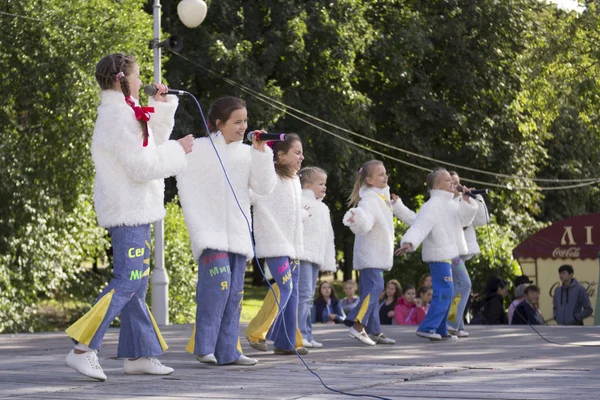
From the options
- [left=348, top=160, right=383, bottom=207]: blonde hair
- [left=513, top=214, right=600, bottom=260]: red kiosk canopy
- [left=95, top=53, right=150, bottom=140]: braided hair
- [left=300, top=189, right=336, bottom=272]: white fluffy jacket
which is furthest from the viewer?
[left=513, top=214, right=600, bottom=260]: red kiosk canopy

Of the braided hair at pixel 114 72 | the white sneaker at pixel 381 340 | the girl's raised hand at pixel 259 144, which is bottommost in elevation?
the white sneaker at pixel 381 340

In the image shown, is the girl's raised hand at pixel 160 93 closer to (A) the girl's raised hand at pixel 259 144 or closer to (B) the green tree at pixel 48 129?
(A) the girl's raised hand at pixel 259 144

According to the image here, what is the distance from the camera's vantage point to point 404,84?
1339 inches

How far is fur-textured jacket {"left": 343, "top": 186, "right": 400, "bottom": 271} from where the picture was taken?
11.7m

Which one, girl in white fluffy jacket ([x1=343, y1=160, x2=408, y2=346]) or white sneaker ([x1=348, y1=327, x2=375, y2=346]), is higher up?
girl in white fluffy jacket ([x1=343, y1=160, x2=408, y2=346])

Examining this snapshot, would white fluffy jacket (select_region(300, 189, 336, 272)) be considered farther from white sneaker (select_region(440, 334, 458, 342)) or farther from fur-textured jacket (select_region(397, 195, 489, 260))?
white sneaker (select_region(440, 334, 458, 342))

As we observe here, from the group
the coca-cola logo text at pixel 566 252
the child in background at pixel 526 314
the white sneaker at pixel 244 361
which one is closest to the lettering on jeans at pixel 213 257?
the white sneaker at pixel 244 361

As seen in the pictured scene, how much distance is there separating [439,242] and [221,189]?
4.17 metres

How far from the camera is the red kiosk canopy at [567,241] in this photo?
23781mm

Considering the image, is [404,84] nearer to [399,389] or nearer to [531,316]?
[531,316]

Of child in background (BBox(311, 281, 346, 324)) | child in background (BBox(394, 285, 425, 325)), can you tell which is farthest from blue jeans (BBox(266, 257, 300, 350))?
child in background (BBox(311, 281, 346, 324))

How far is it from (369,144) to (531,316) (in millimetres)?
16848

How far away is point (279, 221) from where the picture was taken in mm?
9914

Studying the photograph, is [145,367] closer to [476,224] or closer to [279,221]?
[279,221]
